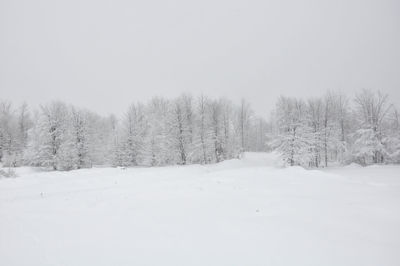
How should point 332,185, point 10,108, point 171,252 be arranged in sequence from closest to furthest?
point 171,252 < point 332,185 < point 10,108

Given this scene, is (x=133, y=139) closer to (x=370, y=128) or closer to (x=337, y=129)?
(x=337, y=129)

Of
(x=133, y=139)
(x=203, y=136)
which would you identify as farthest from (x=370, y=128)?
(x=133, y=139)

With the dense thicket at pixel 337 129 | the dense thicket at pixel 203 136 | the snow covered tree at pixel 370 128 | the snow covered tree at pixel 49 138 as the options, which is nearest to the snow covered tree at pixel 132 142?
the dense thicket at pixel 203 136

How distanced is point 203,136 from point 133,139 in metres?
13.5

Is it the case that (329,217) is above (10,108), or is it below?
below

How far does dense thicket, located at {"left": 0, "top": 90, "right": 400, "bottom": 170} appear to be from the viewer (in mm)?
36656

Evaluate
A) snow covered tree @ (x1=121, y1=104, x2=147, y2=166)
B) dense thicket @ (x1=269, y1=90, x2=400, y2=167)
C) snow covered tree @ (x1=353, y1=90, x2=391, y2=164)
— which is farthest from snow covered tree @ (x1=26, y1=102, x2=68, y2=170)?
snow covered tree @ (x1=353, y1=90, x2=391, y2=164)

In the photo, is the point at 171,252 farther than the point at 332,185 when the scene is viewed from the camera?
No

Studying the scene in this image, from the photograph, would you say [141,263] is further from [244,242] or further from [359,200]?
[359,200]

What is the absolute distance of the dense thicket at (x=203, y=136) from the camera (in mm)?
36656

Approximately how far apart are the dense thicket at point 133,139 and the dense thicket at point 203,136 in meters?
0.14

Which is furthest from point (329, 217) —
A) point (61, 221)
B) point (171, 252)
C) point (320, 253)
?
point (61, 221)

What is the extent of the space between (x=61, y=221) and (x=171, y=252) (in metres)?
4.51

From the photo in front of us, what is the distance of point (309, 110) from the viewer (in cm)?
4456
